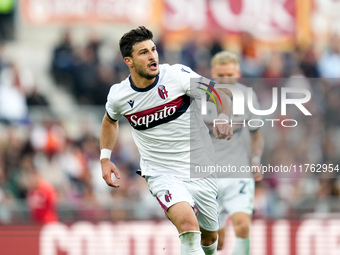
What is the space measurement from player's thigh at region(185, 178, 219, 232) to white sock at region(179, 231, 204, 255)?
1.76ft

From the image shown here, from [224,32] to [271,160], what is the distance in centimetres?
441

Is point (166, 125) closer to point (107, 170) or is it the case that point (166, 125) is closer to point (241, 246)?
point (107, 170)

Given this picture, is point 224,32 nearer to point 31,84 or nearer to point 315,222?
point 31,84

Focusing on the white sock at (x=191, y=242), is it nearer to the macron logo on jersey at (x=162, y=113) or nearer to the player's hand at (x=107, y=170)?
the player's hand at (x=107, y=170)

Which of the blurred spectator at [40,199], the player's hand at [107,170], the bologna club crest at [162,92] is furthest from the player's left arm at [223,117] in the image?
the blurred spectator at [40,199]

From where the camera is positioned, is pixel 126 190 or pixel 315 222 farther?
pixel 126 190

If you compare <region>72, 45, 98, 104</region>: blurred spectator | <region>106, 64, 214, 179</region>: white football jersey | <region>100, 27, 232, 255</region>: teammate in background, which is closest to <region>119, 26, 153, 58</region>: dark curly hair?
<region>100, 27, 232, 255</region>: teammate in background

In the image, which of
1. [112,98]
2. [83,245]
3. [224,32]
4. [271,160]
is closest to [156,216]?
[83,245]

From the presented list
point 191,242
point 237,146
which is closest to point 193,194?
point 191,242

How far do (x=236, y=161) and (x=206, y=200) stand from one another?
1527mm

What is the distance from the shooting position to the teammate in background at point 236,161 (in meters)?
8.74

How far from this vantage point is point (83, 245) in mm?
11359

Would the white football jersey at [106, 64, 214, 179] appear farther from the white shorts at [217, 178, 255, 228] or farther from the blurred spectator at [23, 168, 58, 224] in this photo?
the blurred spectator at [23, 168, 58, 224]

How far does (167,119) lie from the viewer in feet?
24.2
